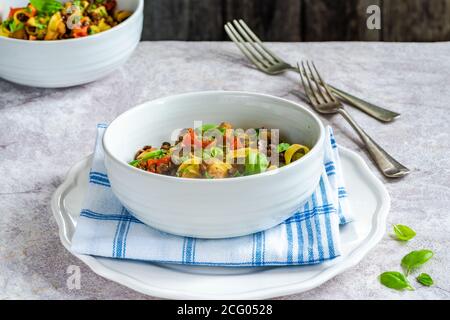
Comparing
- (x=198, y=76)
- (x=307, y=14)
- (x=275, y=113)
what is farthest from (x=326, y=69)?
(x=307, y=14)

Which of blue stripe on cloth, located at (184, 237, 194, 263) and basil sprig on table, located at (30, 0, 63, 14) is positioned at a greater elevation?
basil sprig on table, located at (30, 0, 63, 14)

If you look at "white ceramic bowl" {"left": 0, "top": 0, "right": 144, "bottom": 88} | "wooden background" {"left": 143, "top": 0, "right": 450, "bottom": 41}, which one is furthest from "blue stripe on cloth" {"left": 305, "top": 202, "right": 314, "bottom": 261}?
"wooden background" {"left": 143, "top": 0, "right": 450, "bottom": 41}

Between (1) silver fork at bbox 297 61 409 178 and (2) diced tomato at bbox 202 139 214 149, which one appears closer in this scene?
(2) diced tomato at bbox 202 139 214 149

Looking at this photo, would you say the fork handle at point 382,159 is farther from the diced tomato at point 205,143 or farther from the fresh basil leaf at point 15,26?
the fresh basil leaf at point 15,26

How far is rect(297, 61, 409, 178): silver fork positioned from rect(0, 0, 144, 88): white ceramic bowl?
41cm

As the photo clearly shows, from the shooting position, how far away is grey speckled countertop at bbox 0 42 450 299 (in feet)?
3.35

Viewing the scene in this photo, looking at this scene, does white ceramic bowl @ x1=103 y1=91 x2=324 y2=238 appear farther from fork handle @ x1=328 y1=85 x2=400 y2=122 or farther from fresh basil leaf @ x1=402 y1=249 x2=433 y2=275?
fork handle @ x1=328 y1=85 x2=400 y2=122

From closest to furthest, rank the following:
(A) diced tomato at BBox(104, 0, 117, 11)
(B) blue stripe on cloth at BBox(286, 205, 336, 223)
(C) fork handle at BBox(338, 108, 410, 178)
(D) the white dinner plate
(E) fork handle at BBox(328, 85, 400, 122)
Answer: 1. (D) the white dinner plate
2. (B) blue stripe on cloth at BBox(286, 205, 336, 223)
3. (C) fork handle at BBox(338, 108, 410, 178)
4. (E) fork handle at BBox(328, 85, 400, 122)
5. (A) diced tomato at BBox(104, 0, 117, 11)

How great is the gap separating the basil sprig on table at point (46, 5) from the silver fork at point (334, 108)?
1.85 feet

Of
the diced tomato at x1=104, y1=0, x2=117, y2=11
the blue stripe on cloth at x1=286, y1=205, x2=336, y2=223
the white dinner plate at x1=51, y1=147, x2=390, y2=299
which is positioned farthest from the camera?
the diced tomato at x1=104, y1=0, x2=117, y2=11

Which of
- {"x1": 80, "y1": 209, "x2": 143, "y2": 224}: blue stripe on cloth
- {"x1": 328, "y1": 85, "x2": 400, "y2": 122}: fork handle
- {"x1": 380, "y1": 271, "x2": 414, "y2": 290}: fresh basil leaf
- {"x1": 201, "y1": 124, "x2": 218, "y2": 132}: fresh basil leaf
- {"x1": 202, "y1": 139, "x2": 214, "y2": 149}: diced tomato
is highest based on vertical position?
{"x1": 202, "y1": 139, "x2": 214, "y2": 149}: diced tomato

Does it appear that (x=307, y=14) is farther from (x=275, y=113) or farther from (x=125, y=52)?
(x=275, y=113)

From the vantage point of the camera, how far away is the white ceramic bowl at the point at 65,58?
1595 millimetres

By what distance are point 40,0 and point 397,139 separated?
0.86 meters
